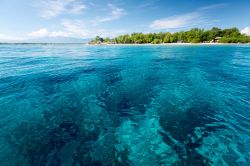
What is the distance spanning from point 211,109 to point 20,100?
12.5m

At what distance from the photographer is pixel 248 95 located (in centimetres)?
1104

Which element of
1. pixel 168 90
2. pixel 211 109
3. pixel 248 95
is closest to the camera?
pixel 211 109

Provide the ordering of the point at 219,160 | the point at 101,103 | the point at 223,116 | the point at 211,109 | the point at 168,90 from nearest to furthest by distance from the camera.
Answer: the point at 219,160 < the point at 223,116 < the point at 211,109 < the point at 101,103 < the point at 168,90

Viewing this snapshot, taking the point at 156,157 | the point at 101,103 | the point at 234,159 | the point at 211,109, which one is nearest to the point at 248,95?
the point at 211,109

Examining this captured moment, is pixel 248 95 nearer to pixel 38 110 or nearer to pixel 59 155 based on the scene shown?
pixel 59 155

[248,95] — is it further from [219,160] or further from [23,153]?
[23,153]

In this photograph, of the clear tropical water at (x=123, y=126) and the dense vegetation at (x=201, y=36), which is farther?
the dense vegetation at (x=201, y=36)

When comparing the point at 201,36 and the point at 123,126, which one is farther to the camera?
the point at 201,36

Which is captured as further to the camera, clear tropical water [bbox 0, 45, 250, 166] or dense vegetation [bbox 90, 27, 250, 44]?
dense vegetation [bbox 90, 27, 250, 44]

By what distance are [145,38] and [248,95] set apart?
146 metres

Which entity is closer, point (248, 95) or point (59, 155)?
point (59, 155)

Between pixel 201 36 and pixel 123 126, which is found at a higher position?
pixel 201 36

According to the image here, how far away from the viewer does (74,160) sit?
5.24 m

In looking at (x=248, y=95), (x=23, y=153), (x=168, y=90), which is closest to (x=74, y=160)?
(x=23, y=153)
